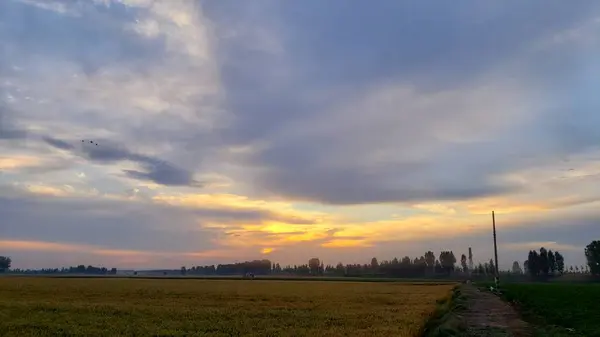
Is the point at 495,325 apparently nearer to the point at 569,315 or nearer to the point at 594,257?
the point at 569,315

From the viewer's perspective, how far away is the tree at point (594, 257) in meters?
185

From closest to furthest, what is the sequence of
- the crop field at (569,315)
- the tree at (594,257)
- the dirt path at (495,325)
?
the crop field at (569,315)
the dirt path at (495,325)
the tree at (594,257)

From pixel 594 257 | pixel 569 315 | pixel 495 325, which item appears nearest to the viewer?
pixel 495 325

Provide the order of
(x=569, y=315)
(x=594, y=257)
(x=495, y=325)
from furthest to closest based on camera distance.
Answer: (x=594, y=257)
(x=569, y=315)
(x=495, y=325)

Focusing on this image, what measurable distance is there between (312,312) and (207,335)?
13010 millimetres

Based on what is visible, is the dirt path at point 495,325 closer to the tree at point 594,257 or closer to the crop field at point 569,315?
the crop field at point 569,315

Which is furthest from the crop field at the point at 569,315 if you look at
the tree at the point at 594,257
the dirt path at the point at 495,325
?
the tree at the point at 594,257

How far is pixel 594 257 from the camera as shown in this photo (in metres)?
188

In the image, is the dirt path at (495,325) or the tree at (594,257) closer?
the dirt path at (495,325)

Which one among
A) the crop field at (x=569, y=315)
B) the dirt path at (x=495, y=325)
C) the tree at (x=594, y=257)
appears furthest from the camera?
the tree at (x=594, y=257)

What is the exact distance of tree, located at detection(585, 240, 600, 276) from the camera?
7269 inches

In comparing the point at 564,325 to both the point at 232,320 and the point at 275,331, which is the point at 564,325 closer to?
the point at 275,331

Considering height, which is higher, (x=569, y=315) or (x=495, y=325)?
(x=569, y=315)

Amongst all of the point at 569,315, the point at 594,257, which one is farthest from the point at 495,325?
the point at 594,257
